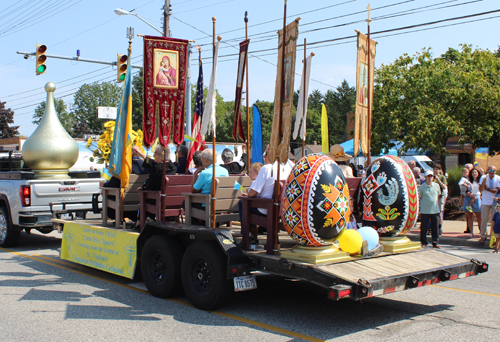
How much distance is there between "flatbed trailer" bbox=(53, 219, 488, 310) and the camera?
17.3 feet

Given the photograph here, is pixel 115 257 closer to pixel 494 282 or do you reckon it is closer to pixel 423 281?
pixel 423 281

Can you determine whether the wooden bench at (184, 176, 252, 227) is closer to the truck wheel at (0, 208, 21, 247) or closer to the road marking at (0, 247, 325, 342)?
the road marking at (0, 247, 325, 342)

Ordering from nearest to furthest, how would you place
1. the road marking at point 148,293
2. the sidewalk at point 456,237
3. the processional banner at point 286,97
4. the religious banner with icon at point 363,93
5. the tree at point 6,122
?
1. the road marking at point 148,293
2. the processional banner at point 286,97
3. the religious banner with icon at point 363,93
4. the sidewalk at point 456,237
5. the tree at point 6,122

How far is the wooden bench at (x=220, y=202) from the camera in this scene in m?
7.09

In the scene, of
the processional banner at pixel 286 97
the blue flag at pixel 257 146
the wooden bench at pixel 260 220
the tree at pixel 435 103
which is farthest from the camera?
the tree at pixel 435 103

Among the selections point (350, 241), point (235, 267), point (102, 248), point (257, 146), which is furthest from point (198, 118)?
point (350, 241)

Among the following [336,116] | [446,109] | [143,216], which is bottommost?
[143,216]

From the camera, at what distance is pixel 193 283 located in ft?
20.9

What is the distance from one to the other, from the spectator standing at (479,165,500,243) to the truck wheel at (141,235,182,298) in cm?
887

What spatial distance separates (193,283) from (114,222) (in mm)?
3096

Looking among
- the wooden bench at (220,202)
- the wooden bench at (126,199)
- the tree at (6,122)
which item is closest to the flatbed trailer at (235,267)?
the wooden bench at (220,202)

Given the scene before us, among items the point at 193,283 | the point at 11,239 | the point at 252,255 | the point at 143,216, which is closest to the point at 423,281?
the point at 252,255

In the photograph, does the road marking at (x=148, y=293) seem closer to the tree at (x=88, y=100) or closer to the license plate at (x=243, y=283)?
the license plate at (x=243, y=283)

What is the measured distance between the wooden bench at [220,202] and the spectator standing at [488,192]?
762 centimetres
